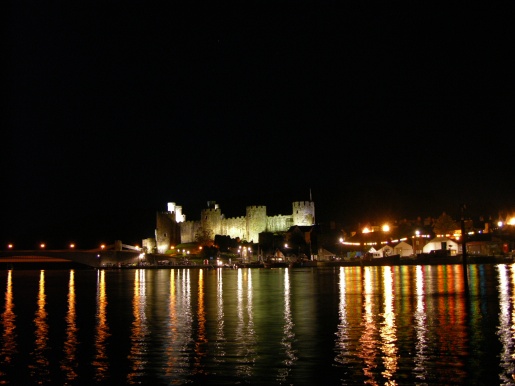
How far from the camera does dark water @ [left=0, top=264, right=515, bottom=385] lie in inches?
403

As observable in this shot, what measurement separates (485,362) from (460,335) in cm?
289

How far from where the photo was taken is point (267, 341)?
1342 centimetres

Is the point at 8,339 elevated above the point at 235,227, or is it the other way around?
the point at 235,227

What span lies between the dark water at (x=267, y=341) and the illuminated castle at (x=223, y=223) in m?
39.3

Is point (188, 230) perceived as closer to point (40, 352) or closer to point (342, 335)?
point (342, 335)

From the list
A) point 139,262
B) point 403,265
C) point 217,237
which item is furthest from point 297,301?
point 139,262

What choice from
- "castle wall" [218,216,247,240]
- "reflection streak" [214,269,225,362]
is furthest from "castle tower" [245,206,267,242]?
"reflection streak" [214,269,225,362]

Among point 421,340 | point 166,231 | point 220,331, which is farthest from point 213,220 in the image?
point 421,340

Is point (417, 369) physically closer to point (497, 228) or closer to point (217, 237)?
point (217, 237)

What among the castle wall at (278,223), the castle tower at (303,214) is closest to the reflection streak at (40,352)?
the castle tower at (303,214)

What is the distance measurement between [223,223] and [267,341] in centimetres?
5270

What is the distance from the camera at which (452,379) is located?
9.66m

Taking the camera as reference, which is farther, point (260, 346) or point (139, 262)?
A: point (139, 262)

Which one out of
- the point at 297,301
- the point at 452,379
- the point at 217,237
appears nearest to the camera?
the point at 452,379
